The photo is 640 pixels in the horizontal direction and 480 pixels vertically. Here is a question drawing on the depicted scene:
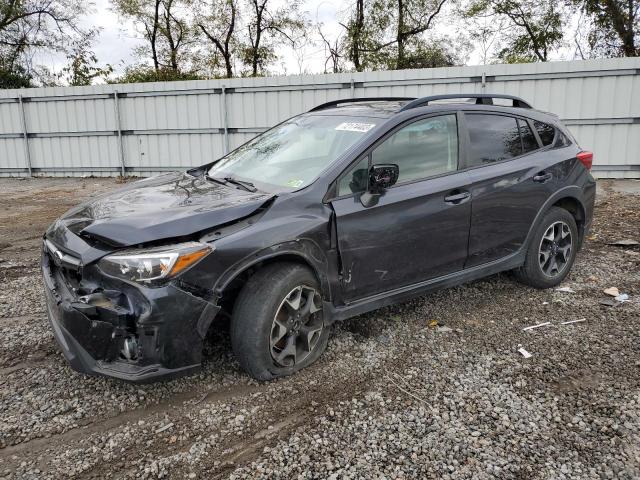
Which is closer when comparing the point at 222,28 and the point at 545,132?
the point at 545,132

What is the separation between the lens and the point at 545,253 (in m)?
4.47

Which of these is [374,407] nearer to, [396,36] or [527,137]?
[527,137]

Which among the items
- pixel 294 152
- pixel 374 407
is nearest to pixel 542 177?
pixel 294 152

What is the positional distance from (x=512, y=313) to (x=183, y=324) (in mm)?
2684

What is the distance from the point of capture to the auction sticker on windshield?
11.5 ft

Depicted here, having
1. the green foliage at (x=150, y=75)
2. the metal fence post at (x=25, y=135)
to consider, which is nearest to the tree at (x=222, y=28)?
the green foliage at (x=150, y=75)

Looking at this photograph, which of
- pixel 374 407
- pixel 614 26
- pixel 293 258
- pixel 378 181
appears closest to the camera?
pixel 374 407

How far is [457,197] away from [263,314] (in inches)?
67.3

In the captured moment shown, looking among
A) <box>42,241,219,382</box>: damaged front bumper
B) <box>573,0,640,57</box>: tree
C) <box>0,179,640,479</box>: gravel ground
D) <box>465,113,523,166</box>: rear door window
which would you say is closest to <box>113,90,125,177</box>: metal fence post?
<box>0,179,640,479</box>: gravel ground

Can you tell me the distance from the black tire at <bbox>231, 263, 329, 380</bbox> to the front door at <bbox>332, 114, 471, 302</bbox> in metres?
0.41

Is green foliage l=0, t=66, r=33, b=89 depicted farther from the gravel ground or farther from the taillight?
the taillight

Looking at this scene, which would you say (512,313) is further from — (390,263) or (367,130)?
(367,130)

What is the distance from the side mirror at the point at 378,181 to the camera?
320 centimetres

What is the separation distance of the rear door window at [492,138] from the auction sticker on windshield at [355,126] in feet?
2.92
